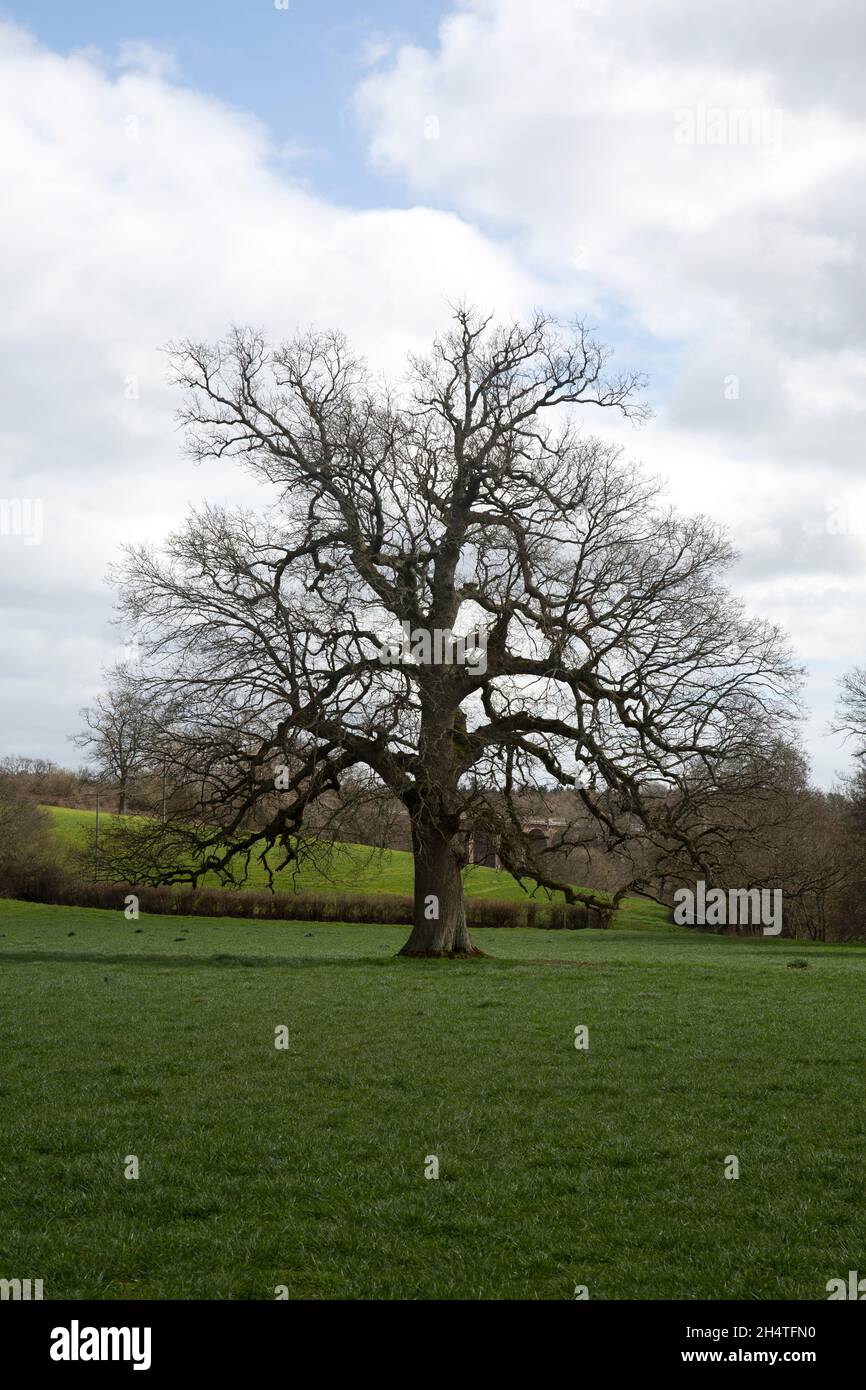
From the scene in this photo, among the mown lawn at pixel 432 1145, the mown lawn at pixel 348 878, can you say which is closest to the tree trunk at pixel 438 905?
the mown lawn at pixel 432 1145

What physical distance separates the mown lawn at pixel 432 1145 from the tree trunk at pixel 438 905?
29.5 feet

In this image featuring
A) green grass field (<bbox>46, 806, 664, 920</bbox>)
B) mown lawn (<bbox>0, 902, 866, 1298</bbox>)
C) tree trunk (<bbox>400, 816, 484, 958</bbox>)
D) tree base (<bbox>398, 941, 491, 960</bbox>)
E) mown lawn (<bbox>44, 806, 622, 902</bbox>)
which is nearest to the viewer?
mown lawn (<bbox>0, 902, 866, 1298</bbox>)

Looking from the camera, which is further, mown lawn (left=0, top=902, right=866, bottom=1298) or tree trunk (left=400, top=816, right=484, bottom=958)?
tree trunk (left=400, top=816, right=484, bottom=958)

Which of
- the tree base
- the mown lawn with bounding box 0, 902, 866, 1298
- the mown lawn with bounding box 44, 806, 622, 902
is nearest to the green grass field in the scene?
the mown lawn with bounding box 44, 806, 622, 902

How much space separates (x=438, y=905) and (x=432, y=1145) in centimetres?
1952

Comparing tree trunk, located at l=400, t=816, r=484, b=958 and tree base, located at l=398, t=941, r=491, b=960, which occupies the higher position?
tree trunk, located at l=400, t=816, r=484, b=958

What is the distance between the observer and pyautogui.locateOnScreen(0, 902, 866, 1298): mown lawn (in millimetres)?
6715

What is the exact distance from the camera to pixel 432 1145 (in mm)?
9375

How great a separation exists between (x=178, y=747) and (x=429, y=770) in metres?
6.04

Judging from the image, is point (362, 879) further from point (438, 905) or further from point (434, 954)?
point (438, 905)

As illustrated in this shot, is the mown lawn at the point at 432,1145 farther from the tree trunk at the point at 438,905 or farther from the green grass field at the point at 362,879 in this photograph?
the green grass field at the point at 362,879

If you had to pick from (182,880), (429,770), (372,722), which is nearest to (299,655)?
(372,722)

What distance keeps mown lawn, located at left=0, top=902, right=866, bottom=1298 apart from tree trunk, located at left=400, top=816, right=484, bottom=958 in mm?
8994

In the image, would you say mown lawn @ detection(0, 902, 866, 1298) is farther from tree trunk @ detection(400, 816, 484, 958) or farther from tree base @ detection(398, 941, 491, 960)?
tree base @ detection(398, 941, 491, 960)
